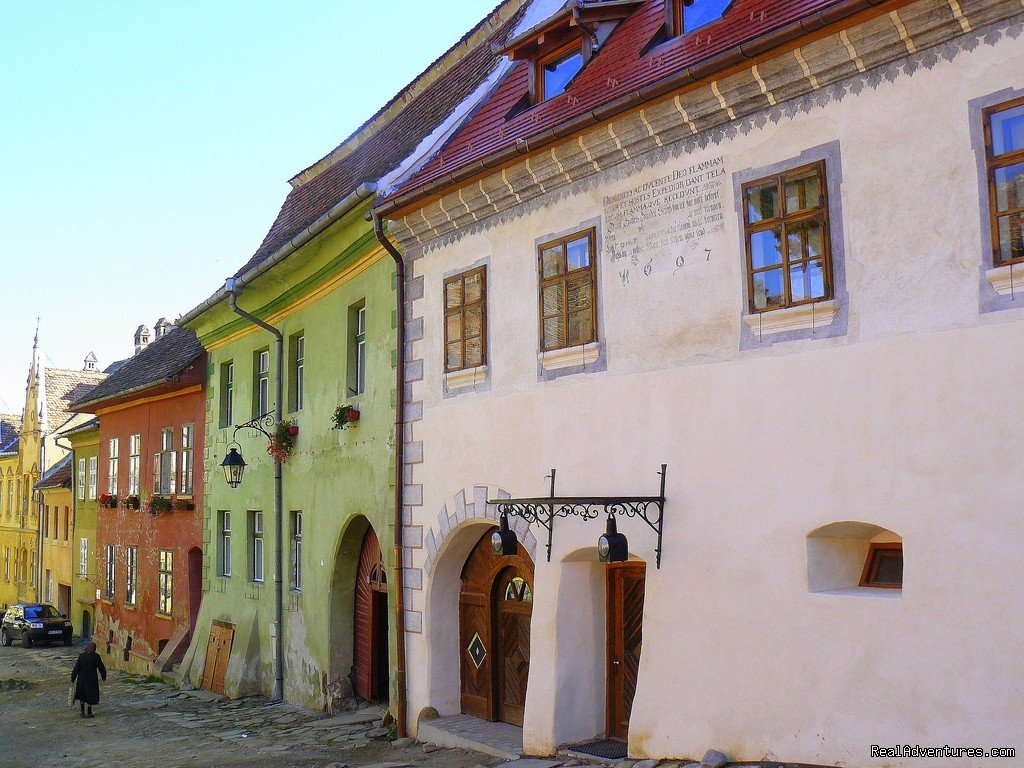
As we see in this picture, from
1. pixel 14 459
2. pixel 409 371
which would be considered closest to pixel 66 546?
pixel 14 459

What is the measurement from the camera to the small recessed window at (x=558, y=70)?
40.4ft

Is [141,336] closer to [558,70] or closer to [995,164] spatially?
[558,70]

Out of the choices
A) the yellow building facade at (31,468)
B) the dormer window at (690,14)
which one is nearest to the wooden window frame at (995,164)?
the dormer window at (690,14)

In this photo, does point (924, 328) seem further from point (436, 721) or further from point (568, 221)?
point (436, 721)

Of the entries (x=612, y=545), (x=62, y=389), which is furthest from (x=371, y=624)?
(x=62, y=389)

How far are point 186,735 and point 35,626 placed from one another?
20.5m

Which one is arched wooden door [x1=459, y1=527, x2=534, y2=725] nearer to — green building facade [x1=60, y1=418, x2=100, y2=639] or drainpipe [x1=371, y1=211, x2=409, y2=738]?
→ drainpipe [x1=371, y1=211, x2=409, y2=738]

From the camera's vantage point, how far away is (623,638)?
10867 mm

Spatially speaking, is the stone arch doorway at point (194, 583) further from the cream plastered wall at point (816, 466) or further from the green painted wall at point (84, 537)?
the cream plastered wall at point (816, 466)

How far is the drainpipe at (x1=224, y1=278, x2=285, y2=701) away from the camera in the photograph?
59.1 feet

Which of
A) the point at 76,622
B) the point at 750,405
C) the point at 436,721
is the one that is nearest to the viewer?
the point at 750,405

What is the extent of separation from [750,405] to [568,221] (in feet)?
10.1

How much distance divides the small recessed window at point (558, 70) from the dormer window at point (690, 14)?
138 cm

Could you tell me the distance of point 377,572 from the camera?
15594 millimetres
